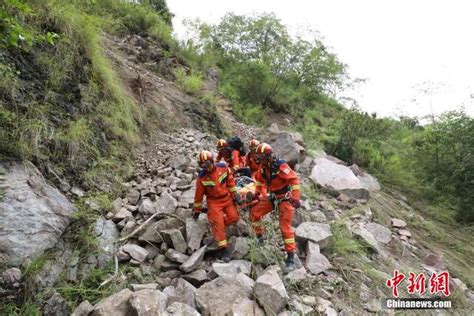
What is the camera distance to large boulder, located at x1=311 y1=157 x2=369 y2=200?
6488mm

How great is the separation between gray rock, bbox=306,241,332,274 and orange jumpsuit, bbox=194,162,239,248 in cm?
100

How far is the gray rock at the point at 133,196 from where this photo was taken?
4.51m

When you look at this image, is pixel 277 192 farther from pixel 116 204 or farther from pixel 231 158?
pixel 116 204

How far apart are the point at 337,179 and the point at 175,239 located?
4150mm

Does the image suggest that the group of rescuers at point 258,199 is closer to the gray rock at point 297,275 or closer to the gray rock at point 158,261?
the gray rock at point 297,275

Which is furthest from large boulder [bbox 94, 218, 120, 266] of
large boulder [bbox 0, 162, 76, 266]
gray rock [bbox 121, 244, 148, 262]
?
large boulder [bbox 0, 162, 76, 266]

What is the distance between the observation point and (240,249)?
386cm

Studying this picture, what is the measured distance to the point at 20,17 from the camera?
430 centimetres

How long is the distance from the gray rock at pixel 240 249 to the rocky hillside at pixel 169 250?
1 cm

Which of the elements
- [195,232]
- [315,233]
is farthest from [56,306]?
[315,233]

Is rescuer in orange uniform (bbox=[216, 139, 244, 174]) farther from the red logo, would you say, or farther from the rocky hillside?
the red logo

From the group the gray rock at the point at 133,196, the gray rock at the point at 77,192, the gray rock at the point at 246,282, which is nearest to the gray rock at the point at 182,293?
the gray rock at the point at 246,282

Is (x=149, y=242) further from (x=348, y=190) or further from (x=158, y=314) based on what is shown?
(x=348, y=190)

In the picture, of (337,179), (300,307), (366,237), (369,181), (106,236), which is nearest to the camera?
(300,307)
